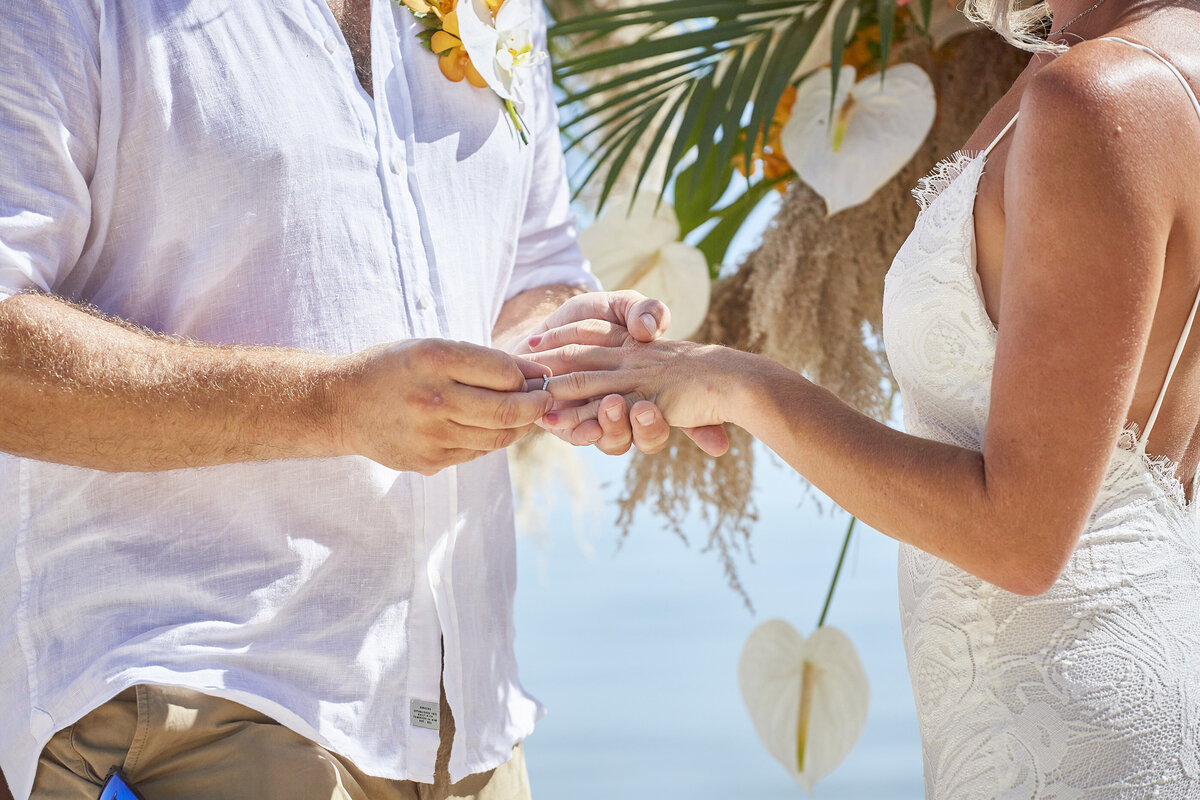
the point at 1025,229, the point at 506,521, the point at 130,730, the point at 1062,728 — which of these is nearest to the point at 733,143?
the point at 506,521

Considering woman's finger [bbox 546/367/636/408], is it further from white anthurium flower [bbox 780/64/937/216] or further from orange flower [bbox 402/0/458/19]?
white anthurium flower [bbox 780/64/937/216]

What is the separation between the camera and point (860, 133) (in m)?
1.63

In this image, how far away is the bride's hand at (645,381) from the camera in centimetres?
109

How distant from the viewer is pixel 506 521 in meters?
1.15

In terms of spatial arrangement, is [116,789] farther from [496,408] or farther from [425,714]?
[496,408]

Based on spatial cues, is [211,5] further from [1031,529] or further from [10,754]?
[1031,529]

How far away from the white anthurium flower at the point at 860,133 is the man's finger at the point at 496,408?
836mm

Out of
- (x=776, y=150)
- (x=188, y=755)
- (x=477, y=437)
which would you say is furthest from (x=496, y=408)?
(x=776, y=150)

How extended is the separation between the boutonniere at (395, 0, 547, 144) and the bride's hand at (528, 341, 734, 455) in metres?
0.28

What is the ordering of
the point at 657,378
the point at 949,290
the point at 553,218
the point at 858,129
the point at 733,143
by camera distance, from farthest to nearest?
the point at 733,143
the point at 858,129
the point at 553,218
the point at 657,378
the point at 949,290

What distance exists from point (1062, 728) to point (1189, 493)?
0.26 meters

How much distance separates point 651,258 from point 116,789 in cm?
121

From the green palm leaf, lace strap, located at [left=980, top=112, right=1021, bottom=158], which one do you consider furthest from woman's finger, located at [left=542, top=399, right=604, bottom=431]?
the green palm leaf

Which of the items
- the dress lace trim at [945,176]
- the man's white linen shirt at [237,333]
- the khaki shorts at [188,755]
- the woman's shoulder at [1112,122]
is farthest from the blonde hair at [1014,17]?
the khaki shorts at [188,755]
